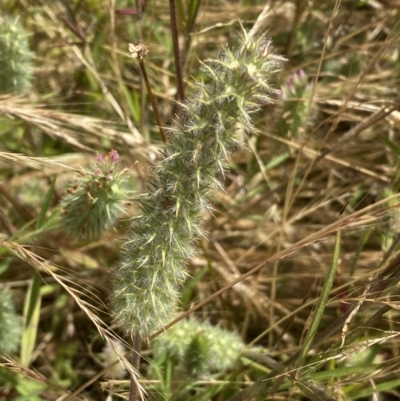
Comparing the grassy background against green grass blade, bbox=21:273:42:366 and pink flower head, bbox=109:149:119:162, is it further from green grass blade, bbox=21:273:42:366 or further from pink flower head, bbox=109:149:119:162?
pink flower head, bbox=109:149:119:162

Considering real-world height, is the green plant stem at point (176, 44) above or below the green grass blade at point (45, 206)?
above

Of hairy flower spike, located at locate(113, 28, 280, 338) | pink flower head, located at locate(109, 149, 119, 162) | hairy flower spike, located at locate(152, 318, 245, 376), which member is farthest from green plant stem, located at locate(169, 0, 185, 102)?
hairy flower spike, located at locate(152, 318, 245, 376)

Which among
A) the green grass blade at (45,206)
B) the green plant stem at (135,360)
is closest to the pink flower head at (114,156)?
the green grass blade at (45,206)

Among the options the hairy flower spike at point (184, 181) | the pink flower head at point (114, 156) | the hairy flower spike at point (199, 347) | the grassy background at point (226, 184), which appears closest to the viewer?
the hairy flower spike at point (184, 181)

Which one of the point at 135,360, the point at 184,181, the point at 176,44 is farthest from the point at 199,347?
the point at 176,44

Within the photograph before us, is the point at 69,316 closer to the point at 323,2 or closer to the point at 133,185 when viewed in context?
the point at 133,185

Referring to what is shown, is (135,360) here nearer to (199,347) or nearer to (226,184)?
(199,347)

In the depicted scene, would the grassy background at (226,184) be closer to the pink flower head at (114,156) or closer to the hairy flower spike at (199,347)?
the hairy flower spike at (199,347)
